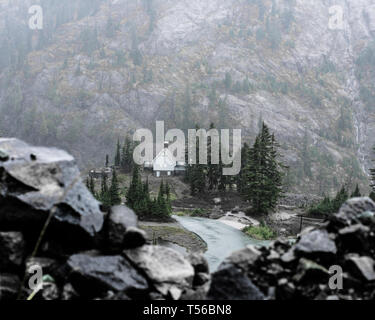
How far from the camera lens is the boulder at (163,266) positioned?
963 cm

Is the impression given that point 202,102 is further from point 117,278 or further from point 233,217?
point 117,278

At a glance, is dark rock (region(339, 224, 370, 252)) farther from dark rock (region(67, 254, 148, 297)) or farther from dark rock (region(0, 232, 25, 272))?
dark rock (region(0, 232, 25, 272))

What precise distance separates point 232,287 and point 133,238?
3.09 m

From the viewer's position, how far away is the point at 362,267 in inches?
358

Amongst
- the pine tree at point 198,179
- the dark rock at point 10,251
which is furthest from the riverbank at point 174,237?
the pine tree at point 198,179

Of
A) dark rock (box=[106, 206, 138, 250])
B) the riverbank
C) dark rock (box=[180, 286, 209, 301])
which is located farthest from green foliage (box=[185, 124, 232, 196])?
dark rock (box=[180, 286, 209, 301])

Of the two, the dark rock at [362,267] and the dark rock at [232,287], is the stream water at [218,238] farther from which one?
the dark rock at [362,267]

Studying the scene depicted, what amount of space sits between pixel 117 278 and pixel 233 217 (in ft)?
160

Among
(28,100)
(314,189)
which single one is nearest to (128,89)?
(28,100)

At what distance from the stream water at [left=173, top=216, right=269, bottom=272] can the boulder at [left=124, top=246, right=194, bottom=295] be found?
13983 millimetres

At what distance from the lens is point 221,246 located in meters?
35.5

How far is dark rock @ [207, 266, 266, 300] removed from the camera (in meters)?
9.17

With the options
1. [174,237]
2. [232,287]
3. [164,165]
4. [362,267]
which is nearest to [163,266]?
[232,287]

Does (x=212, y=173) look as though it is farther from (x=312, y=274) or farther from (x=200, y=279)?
(x=312, y=274)
